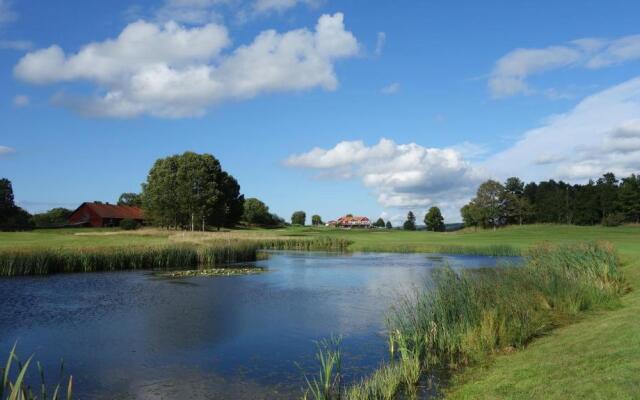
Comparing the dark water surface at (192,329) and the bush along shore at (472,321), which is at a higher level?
the bush along shore at (472,321)

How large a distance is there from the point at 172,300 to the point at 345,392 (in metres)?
13.0

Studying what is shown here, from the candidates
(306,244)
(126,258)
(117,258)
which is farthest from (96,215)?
(117,258)

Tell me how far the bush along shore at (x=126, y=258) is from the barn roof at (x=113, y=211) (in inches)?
1982

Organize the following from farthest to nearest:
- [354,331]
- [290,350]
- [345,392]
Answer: [354,331], [290,350], [345,392]

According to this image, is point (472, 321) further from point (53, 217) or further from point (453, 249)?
point (53, 217)

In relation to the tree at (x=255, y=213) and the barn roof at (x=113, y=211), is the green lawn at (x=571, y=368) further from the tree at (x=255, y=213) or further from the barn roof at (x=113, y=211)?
the tree at (x=255, y=213)

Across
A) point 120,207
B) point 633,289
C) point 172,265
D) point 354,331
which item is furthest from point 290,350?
point 120,207

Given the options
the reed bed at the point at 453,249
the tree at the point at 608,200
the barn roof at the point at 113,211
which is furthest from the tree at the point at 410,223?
the reed bed at the point at 453,249

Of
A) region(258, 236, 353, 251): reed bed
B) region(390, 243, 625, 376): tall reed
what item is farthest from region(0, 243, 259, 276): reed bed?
region(390, 243, 625, 376): tall reed

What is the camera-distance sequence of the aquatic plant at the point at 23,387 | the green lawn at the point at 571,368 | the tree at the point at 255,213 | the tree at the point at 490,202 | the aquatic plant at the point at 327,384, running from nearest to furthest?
the aquatic plant at the point at 23,387 → the green lawn at the point at 571,368 → the aquatic plant at the point at 327,384 → the tree at the point at 490,202 → the tree at the point at 255,213

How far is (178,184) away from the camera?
7006 cm

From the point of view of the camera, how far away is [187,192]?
68.3 meters

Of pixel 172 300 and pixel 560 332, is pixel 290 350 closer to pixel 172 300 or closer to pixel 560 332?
pixel 560 332

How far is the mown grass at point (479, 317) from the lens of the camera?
1004cm
